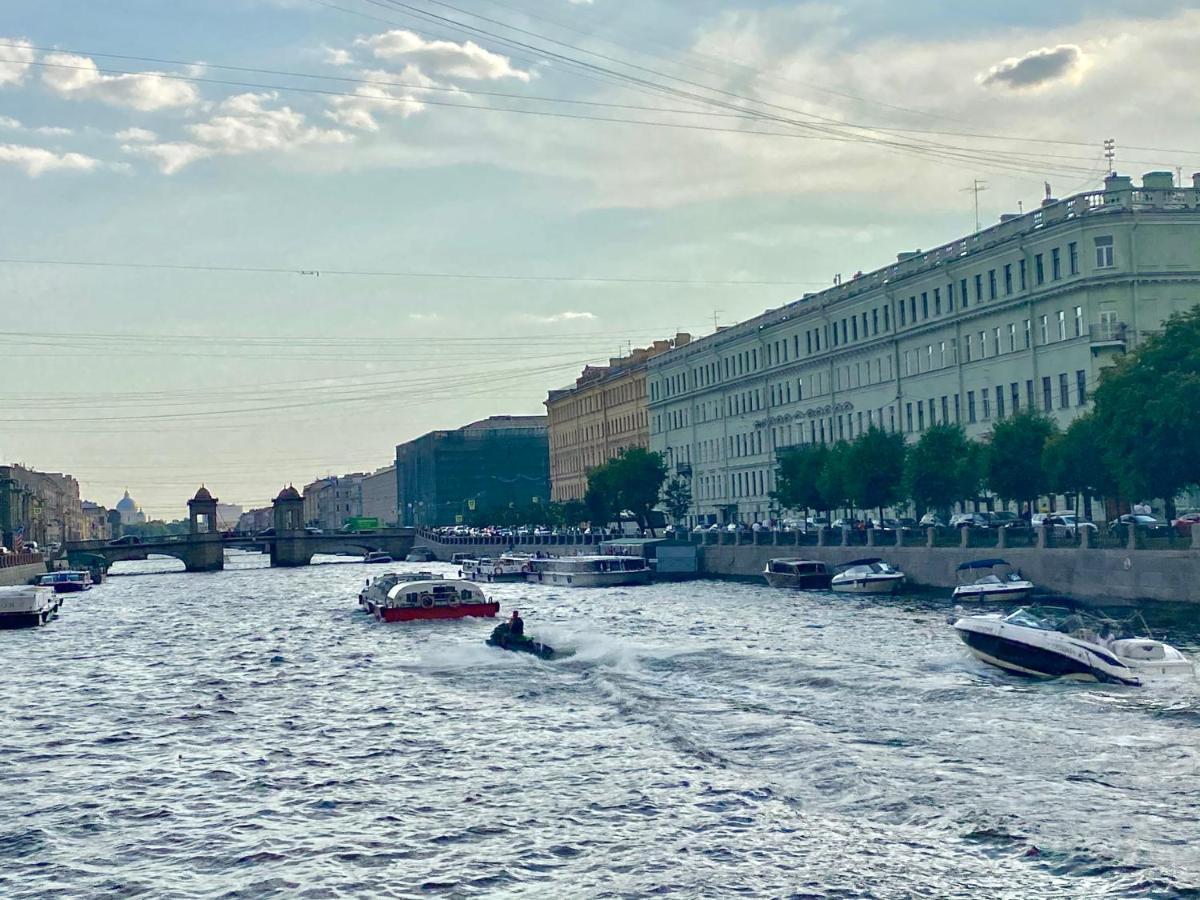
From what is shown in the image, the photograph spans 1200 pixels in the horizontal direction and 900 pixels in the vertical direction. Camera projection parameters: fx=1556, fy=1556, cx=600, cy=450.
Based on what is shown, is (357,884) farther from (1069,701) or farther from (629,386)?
(629,386)

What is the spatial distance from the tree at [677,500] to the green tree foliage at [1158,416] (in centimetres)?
6714

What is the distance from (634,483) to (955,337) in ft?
136

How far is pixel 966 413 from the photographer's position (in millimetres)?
76188

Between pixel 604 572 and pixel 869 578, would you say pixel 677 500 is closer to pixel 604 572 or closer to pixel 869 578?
pixel 604 572

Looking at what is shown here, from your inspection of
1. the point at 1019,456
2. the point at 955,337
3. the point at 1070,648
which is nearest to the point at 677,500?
the point at 955,337

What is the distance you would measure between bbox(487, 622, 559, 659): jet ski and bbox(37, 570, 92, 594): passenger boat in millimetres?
65537

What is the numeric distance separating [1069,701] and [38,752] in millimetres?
18958

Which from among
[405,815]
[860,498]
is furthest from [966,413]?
[405,815]

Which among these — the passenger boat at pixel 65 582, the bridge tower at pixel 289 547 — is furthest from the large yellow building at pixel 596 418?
the passenger boat at pixel 65 582

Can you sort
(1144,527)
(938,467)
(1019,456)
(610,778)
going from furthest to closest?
(938,467) → (1019,456) → (1144,527) → (610,778)

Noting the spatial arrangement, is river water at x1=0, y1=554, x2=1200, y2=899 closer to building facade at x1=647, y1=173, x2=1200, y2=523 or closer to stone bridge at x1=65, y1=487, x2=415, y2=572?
building facade at x1=647, y1=173, x2=1200, y2=523

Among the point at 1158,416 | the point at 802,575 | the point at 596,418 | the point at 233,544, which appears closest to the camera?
the point at 1158,416

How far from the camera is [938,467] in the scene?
223ft

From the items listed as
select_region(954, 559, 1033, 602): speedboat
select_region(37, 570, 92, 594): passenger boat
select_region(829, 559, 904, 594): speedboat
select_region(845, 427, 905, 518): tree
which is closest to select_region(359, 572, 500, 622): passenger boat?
select_region(829, 559, 904, 594): speedboat
